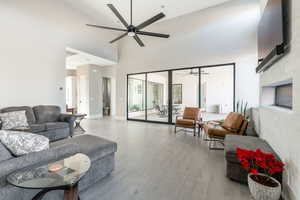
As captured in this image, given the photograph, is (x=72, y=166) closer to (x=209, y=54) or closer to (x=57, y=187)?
(x=57, y=187)

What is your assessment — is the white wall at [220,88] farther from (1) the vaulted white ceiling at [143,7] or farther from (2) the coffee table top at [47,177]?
(2) the coffee table top at [47,177]

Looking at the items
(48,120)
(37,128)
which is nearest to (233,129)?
(37,128)

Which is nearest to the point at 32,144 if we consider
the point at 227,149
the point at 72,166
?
the point at 72,166

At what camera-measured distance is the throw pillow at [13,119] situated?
318cm

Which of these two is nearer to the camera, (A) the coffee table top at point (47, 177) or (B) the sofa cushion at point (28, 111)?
(A) the coffee table top at point (47, 177)

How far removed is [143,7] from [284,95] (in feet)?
16.1

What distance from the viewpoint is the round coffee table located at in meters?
1.07

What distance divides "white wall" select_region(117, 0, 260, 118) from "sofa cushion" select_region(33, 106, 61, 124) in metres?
4.04

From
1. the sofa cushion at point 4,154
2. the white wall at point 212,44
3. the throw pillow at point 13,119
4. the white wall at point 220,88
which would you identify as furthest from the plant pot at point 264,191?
the throw pillow at point 13,119

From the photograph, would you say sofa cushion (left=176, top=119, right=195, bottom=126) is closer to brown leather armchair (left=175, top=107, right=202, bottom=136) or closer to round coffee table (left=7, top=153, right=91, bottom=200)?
brown leather armchair (left=175, top=107, right=202, bottom=136)

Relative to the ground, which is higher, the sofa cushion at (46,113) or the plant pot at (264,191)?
the sofa cushion at (46,113)

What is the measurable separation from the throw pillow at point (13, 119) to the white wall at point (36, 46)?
61 cm

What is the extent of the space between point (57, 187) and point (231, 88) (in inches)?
213

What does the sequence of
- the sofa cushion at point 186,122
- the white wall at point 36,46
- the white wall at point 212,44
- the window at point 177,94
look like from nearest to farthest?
the white wall at point 36,46
the sofa cushion at point 186,122
the white wall at point 212,44
the window at point 177,94
